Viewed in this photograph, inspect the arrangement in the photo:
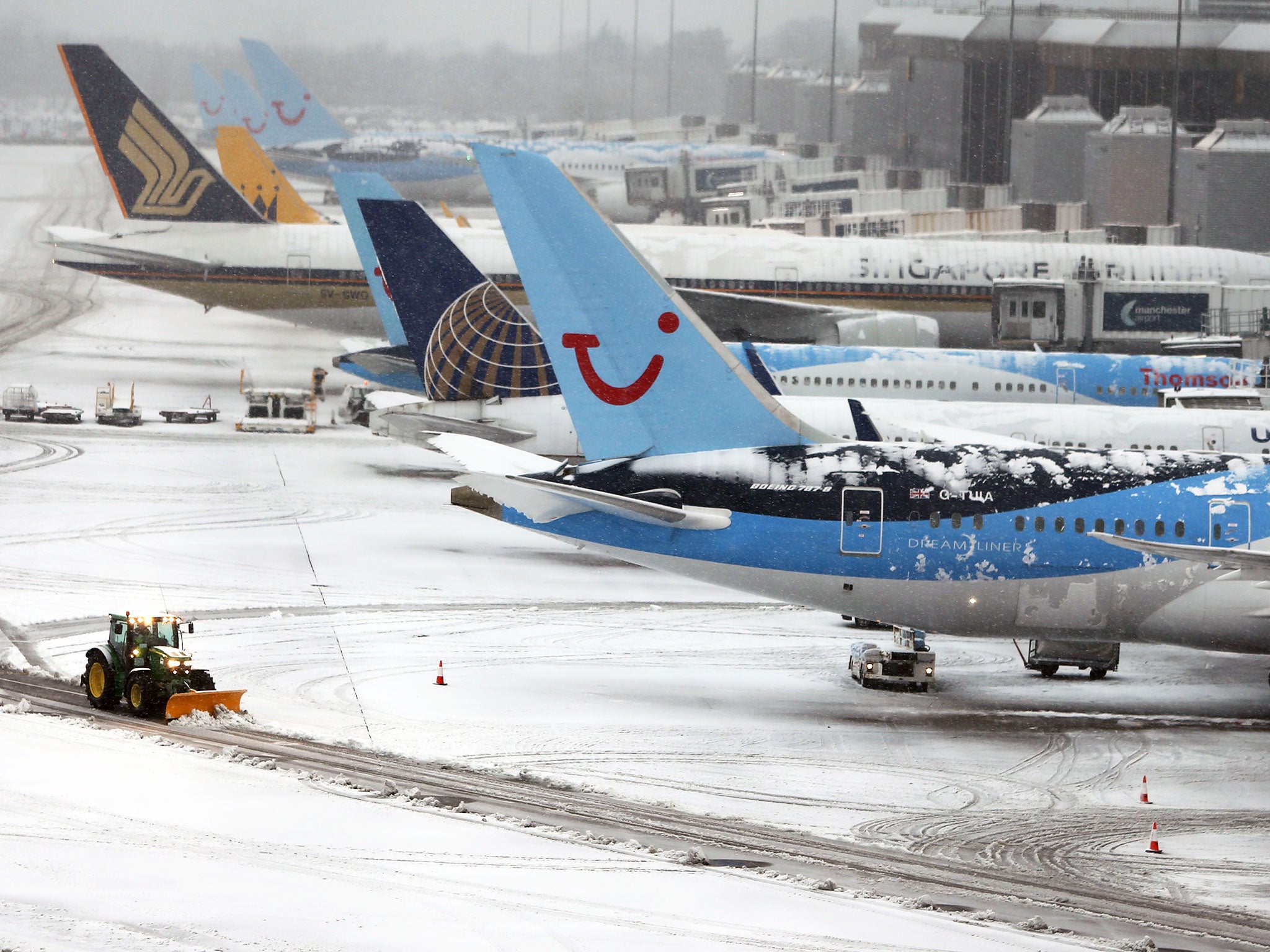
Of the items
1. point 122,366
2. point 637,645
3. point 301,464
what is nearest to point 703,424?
point 637,645

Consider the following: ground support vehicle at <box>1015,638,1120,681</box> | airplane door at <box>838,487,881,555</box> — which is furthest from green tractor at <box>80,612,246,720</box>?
ground support vehicle at <box>1015,638,1120,681</box>

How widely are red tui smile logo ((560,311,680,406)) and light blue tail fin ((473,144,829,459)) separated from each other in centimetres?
2

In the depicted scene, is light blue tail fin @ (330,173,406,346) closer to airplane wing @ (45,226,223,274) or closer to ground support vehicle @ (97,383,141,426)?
ground support vehicle @ (97,383,141,426)

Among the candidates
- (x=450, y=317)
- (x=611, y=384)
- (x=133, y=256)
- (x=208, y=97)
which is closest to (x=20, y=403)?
(x=133, y=256)

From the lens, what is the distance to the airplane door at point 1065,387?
4162 cm

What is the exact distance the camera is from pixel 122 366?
63.8m

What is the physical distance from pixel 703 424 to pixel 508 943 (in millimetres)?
11327

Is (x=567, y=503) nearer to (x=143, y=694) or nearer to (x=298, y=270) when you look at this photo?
(x=143, y=694)

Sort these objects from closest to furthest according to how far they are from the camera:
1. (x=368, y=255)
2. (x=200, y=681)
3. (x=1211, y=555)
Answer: (x=1211, y=555)
(x=200, y=681)
(x=368, y=255)

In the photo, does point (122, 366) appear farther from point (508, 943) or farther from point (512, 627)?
point (508, 943)

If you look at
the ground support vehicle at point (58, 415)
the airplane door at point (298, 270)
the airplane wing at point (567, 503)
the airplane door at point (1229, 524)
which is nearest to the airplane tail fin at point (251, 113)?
the airplane door at point (298, 270)

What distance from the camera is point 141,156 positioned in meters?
58.3

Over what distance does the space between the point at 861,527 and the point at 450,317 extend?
16.5 metres

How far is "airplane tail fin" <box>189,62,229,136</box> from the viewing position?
429ft
